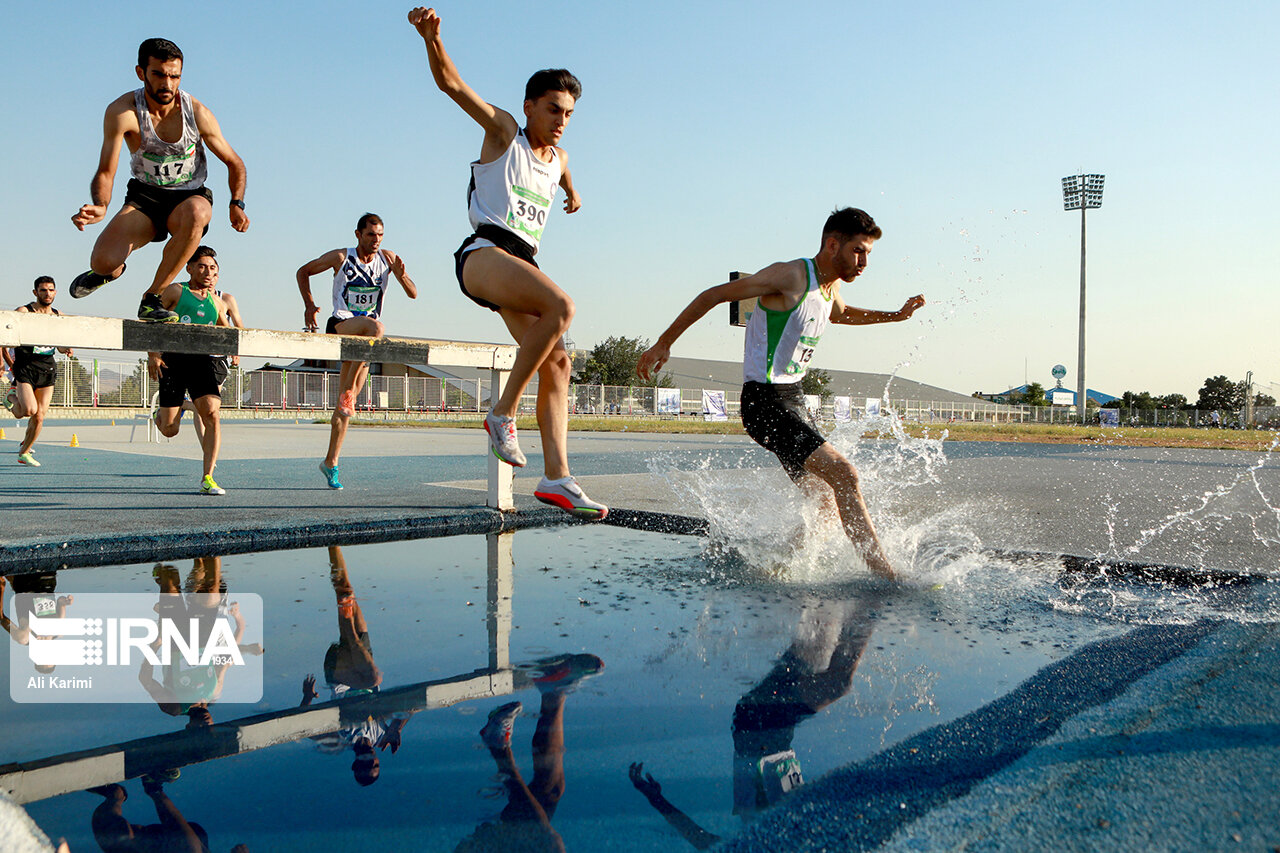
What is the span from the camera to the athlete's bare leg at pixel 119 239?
486 centimetres

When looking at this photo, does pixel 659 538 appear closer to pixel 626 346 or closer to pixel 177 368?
pixel 177 368

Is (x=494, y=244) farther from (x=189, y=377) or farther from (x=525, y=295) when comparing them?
(x=189, y=377)

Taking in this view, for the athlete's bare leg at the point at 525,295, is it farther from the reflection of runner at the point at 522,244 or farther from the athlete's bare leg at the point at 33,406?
the athlete's bare leg at the point at 33,406

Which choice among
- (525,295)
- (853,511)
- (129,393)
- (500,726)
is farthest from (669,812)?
(129,393)

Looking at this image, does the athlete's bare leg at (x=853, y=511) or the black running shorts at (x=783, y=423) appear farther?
the black running shorts at (x=783, y=423)

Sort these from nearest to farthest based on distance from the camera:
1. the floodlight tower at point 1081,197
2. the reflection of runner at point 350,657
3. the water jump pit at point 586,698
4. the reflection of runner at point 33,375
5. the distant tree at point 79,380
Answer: the water jump pit at point 586,698 < the reflection of runner at point 350,657 < the reflection of runner at point 33,375 < the distant tree at point 79,380 < the floodlight tower at point 1081,197

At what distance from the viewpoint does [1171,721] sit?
6.96ft

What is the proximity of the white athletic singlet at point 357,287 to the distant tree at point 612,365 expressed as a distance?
200 ft

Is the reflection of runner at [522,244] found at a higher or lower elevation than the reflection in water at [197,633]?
higher

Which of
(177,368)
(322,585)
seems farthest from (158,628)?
(177,368)

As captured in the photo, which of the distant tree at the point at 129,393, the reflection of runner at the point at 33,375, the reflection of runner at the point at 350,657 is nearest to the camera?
the reflection of runner at the point at 350,657

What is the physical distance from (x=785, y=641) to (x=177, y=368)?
19.7 feet

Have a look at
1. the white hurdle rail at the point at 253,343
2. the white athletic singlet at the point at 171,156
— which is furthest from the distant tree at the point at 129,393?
the white athletic singlet at the point at 171,156

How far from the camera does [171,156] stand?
4.90m
